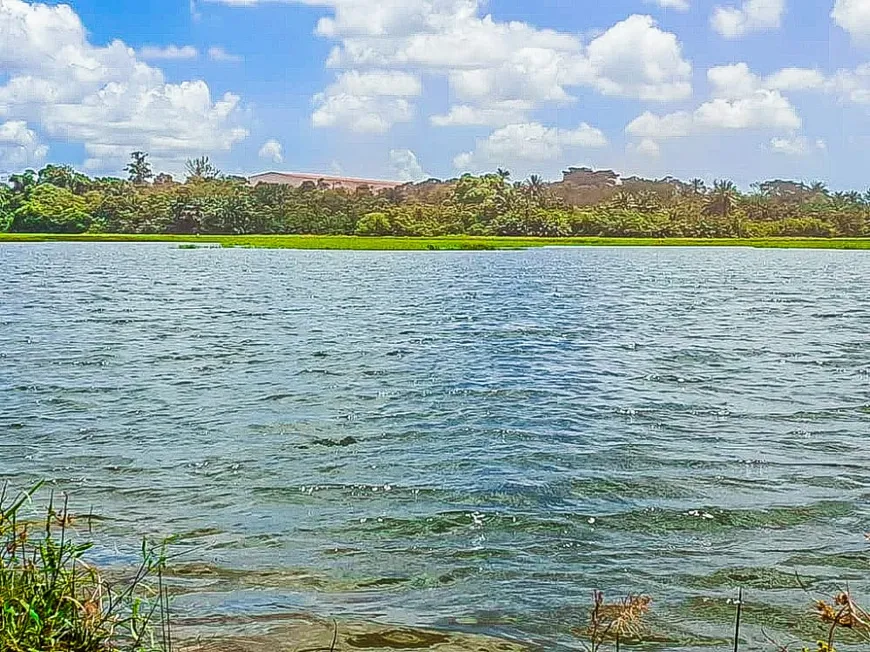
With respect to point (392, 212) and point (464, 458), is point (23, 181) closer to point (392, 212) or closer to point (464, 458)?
point (392, 212)

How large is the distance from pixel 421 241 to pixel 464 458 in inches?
4638

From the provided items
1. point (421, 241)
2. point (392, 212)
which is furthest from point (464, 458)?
point (392, 212)

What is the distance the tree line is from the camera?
480ft

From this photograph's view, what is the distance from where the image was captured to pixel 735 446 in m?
15.8

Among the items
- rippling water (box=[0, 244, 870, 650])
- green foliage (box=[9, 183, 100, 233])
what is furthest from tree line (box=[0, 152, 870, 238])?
rippling water (box=[0, 244, 870, 650])

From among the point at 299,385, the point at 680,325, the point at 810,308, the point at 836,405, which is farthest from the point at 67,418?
the point at 810,308

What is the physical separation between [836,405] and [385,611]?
1329 centimetres

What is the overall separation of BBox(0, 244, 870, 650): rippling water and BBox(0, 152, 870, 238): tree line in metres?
112

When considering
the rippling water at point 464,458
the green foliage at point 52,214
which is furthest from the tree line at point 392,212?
the rippling water at point 464,458

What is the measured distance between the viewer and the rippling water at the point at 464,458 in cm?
990

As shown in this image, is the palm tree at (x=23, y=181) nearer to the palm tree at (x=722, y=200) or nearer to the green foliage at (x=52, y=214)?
the green foliage at (x=52, y=214)

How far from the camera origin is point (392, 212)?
486ft

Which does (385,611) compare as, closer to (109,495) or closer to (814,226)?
(109,495)

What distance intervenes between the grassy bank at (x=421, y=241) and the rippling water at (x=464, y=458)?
284ft
